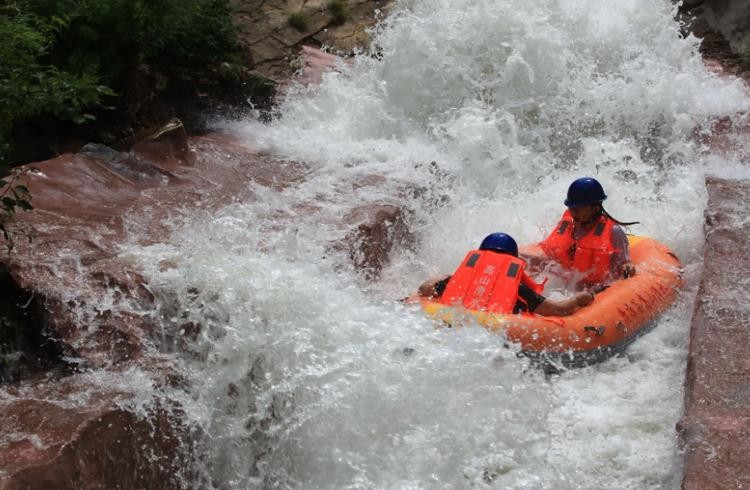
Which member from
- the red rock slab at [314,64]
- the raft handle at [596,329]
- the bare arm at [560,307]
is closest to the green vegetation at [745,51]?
the red rock slab at [314,64]

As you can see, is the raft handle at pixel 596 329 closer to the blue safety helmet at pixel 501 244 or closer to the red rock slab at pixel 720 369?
the red rock slab at pixel 720 369

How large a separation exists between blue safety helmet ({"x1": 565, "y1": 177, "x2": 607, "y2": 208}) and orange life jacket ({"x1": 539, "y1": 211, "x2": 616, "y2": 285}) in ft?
0.47

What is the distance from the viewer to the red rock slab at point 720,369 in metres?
3.34

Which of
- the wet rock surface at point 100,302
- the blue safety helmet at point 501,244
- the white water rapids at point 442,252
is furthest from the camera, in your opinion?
the blue safety helmet at point 501,244

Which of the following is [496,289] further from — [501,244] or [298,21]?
[298,21]

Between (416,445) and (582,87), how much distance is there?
6.40 metres

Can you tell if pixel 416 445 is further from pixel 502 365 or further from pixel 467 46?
pixel 467 46

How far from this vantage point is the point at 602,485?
3.67 m

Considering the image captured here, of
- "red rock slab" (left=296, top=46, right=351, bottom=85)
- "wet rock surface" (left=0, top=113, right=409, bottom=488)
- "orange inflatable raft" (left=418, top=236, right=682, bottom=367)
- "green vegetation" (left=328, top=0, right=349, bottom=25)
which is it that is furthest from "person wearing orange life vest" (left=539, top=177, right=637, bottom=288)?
"green vegetation" (left=328, top=0, right=349, bottom=25)

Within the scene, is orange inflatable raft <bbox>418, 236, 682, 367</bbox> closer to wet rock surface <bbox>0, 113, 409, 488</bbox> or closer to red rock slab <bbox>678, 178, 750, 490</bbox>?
red rock slab <bbox>678, 178, 750, 490</bbox>

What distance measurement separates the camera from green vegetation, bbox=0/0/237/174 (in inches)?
182

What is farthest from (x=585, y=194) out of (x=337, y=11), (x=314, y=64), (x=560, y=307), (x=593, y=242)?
(x=337, y=11)

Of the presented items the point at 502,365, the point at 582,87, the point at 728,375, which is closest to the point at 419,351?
the point at 502,365

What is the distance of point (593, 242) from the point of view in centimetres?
537
